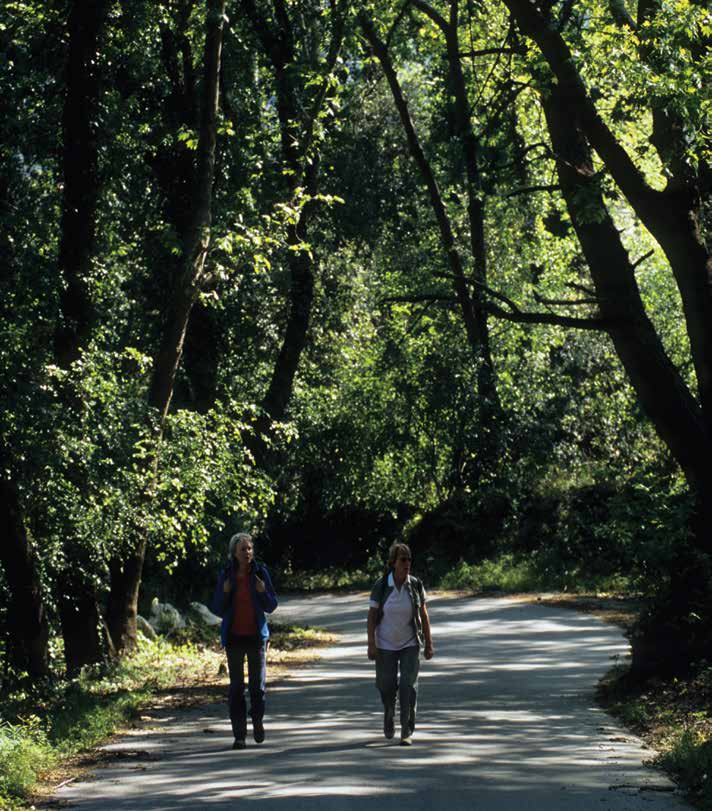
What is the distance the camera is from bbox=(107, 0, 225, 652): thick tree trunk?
1906cm

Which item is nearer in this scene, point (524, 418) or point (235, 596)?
point (235, 596)

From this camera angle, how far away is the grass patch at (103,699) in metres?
10.4

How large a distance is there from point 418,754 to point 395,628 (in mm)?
1268

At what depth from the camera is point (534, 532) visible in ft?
116

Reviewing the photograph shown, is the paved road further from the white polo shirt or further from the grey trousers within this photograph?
the white polo shirt

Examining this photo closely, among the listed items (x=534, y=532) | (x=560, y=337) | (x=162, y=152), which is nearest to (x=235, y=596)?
(x=162, y=152)

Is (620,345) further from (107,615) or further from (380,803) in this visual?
(107,615)

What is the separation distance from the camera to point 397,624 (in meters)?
11.9

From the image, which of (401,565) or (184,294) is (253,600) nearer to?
(401,565)

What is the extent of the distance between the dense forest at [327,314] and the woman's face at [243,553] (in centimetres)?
411

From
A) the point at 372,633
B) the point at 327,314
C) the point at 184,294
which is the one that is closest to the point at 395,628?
the point at 372,633

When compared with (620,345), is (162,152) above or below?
above

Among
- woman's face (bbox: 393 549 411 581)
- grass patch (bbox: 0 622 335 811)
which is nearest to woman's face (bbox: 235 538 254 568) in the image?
woman's face (bbox: 393 549 411 581)

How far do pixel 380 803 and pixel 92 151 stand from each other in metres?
12.4
